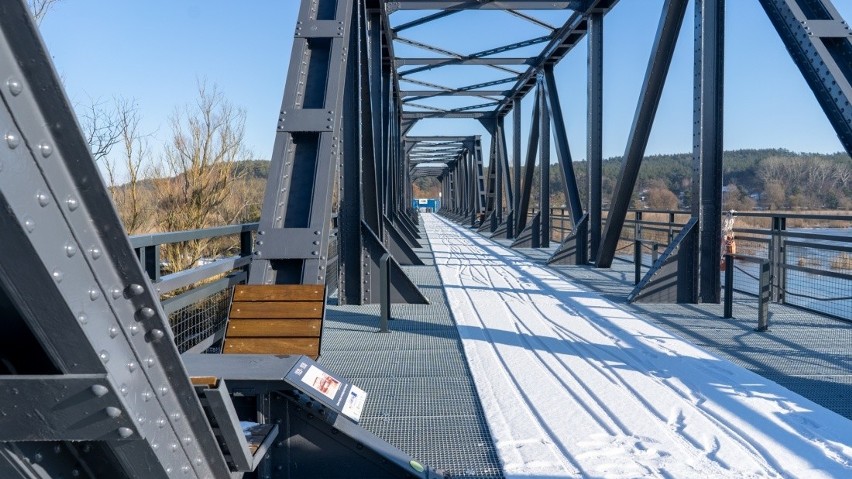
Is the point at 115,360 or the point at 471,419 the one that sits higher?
the point at 115,360

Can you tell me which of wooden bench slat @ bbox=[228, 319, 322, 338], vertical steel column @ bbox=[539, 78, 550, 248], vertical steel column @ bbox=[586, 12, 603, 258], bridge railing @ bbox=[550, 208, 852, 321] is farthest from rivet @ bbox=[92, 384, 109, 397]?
vertical steel column @ bbox=[539, 78, 550, 248]

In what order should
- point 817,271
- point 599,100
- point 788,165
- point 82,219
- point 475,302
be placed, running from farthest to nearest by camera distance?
point 788,165 < point 599,100 < point 475,302 < point 817,271 < point 82,219

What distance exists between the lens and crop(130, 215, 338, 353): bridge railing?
12.5 feet

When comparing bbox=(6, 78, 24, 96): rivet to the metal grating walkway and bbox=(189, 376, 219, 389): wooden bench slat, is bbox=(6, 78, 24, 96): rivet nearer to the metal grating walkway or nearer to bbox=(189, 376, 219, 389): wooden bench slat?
bbox=(189, 376, 219, 389): wooden bench slat

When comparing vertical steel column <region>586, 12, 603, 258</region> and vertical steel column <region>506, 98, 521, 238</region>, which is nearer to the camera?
vertical steel column <region>586, 12, 603, 258</region>

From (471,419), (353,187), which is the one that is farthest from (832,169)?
(471,419)

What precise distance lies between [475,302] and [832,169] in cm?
1325

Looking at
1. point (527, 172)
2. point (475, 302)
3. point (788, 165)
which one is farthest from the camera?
point (788, 165)

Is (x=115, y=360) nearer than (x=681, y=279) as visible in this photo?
Yes

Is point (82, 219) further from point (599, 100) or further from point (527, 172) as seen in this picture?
point (527, 172)

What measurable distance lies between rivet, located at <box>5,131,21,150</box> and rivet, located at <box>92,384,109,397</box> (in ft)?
1.73

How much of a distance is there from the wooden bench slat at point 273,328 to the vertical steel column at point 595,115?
8.59 metres

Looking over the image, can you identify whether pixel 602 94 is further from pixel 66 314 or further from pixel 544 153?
pixel 66 314

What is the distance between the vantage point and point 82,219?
1419 millimetres
